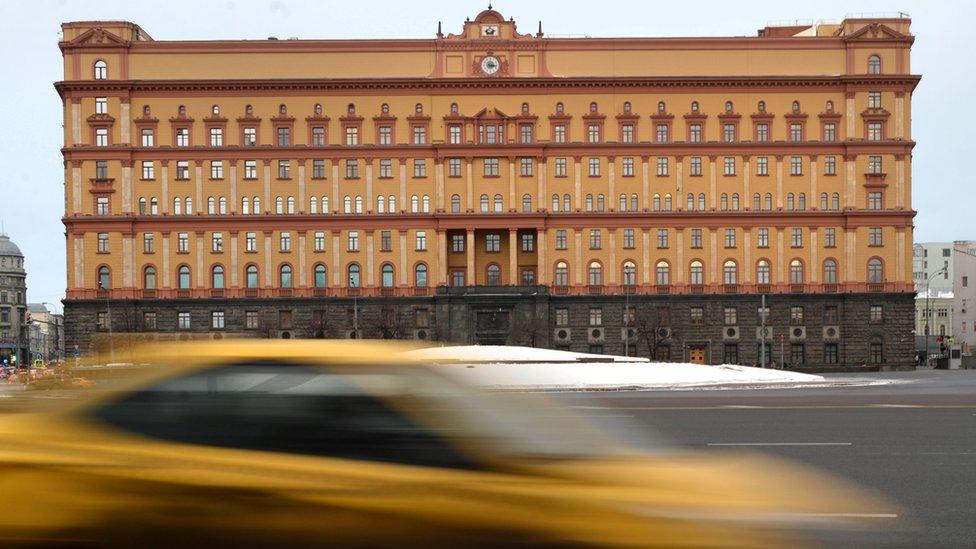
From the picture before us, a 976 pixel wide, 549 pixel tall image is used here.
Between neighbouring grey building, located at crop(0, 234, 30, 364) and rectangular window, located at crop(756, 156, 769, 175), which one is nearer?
rectangular window, located at crop(756, 156, 769, 175)

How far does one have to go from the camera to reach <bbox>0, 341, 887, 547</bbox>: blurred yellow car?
613cm

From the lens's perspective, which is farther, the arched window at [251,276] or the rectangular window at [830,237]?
the arched window at [251,276]

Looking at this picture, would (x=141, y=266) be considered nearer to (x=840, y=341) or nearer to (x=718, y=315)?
(x=718, y=315)

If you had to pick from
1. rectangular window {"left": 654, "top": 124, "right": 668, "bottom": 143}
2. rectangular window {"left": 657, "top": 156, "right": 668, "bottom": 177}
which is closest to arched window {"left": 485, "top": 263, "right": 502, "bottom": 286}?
rectangular window {"left": 657, "top": 156, "right": 668, "bottom": 177}

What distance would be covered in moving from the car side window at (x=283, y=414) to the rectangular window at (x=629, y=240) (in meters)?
89.2

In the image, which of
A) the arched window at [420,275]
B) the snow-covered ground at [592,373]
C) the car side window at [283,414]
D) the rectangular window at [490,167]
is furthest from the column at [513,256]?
the car side window at [283,414]

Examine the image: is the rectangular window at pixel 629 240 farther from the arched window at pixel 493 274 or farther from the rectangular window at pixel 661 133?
the arched window at pixel 493 274

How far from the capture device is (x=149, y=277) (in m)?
95.2

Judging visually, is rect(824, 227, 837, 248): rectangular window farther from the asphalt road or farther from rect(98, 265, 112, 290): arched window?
the asphalt road

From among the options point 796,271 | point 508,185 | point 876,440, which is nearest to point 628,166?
point 508,185

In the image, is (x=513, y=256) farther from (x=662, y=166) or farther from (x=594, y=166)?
(x=662, y=166)

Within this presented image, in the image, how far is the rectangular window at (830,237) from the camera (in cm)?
9481

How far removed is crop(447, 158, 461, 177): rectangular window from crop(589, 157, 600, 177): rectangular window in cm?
1087

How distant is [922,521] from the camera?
33.1 feet
